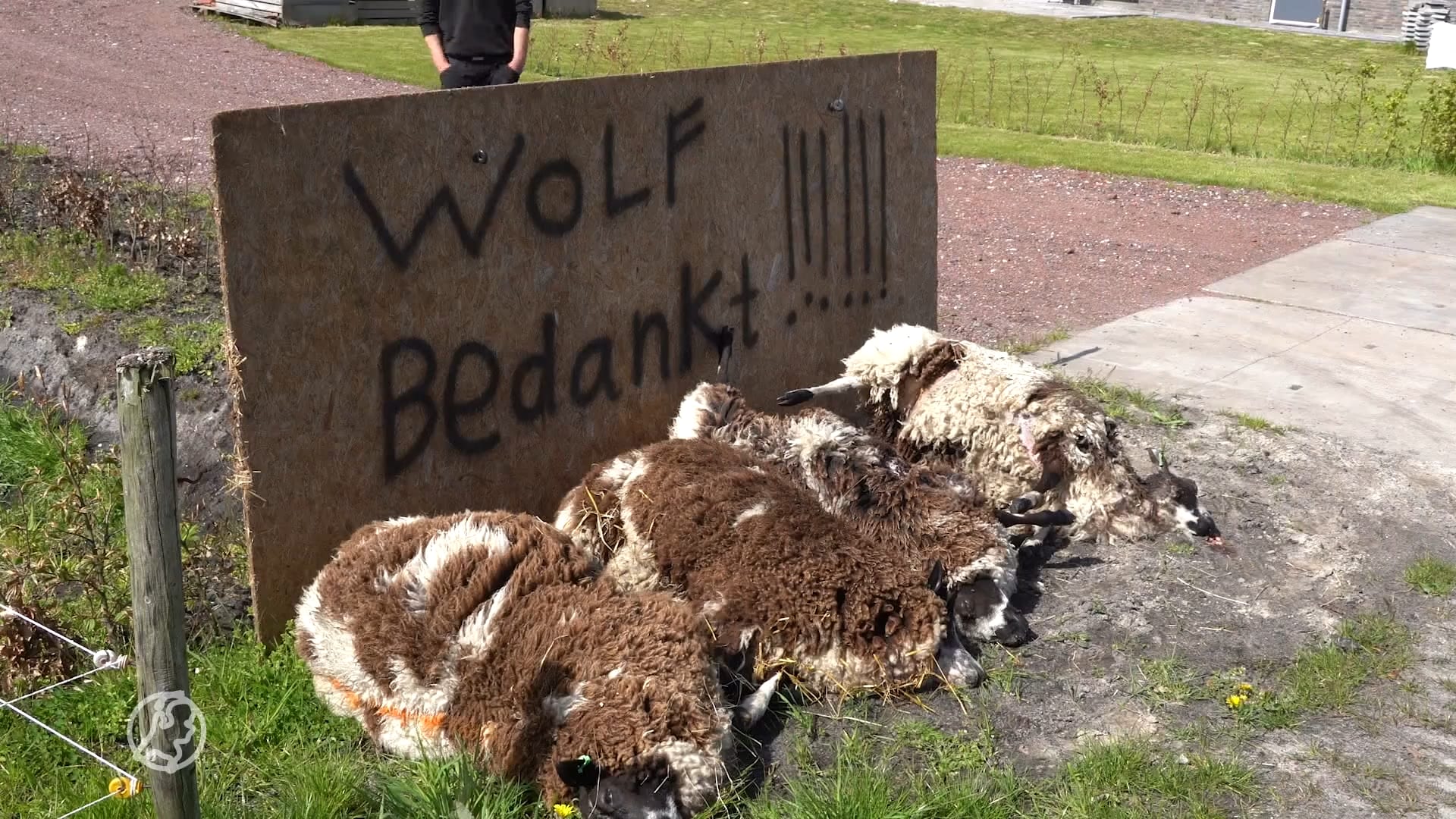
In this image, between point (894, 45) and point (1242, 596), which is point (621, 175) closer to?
point (1242, 596)

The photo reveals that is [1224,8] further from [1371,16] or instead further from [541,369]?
[541,369]

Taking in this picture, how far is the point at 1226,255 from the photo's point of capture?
11.2m

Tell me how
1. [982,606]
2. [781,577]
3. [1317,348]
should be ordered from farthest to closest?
[1317,348] → [982,606] → [781,577]

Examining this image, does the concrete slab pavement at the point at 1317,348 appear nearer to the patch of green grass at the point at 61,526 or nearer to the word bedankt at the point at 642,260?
the word bedankt at the point at 642,260

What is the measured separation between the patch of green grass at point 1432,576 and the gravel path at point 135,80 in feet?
26.9

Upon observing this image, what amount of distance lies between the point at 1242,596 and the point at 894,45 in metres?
26.9

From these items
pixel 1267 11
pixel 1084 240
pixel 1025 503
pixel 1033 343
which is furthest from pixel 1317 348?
pixel 1267 11

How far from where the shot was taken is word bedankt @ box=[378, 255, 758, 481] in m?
4.77

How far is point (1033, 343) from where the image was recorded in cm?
843

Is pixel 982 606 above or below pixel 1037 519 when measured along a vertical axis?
below

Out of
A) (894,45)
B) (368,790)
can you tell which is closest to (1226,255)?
(368,790)

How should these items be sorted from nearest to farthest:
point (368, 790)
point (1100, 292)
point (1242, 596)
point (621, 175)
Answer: point (368, 790) < point (1242, 596) < point (621, 175) < point (1100, 292)

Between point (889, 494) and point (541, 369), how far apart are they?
1.45 metres

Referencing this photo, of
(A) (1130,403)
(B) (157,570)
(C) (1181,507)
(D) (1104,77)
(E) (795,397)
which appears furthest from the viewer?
(D) (1104,77)
